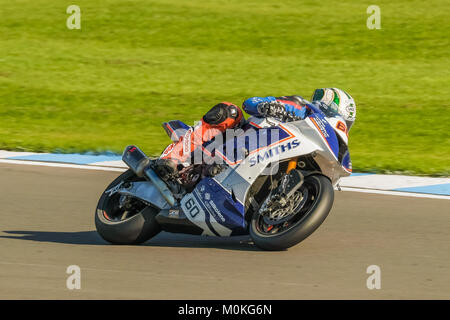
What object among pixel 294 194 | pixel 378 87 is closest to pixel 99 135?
pixel 378 87

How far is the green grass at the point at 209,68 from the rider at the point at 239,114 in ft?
11.3

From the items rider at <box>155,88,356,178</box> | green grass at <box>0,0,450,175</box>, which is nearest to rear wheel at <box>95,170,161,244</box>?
rider at <box>155,88,356,178</box>

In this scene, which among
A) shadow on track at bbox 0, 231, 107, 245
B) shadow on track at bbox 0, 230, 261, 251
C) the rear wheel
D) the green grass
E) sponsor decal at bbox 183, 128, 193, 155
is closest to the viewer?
sponsor decal at bbox 183, 128, 193, 155

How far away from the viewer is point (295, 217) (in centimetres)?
652

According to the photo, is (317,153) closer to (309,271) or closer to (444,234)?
(309,271)

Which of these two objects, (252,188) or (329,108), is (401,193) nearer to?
(329,108)

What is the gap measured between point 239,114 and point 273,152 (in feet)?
1.29

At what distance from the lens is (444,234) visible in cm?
754

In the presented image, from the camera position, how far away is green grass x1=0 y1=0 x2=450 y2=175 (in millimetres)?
12383

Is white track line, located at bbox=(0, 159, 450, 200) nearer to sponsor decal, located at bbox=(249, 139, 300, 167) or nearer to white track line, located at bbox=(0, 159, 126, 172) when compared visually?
white track line, located at bbox=(0, 159, 126, 172)

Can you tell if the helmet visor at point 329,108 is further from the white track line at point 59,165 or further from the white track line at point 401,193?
the white track line at point 59,165

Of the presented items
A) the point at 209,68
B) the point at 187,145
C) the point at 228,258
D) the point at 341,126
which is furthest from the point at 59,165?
the point at 209,68

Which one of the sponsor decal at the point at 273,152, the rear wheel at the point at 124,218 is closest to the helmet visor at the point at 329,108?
the sponsor decal at the point at 273,152

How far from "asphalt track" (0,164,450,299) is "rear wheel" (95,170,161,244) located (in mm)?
111
